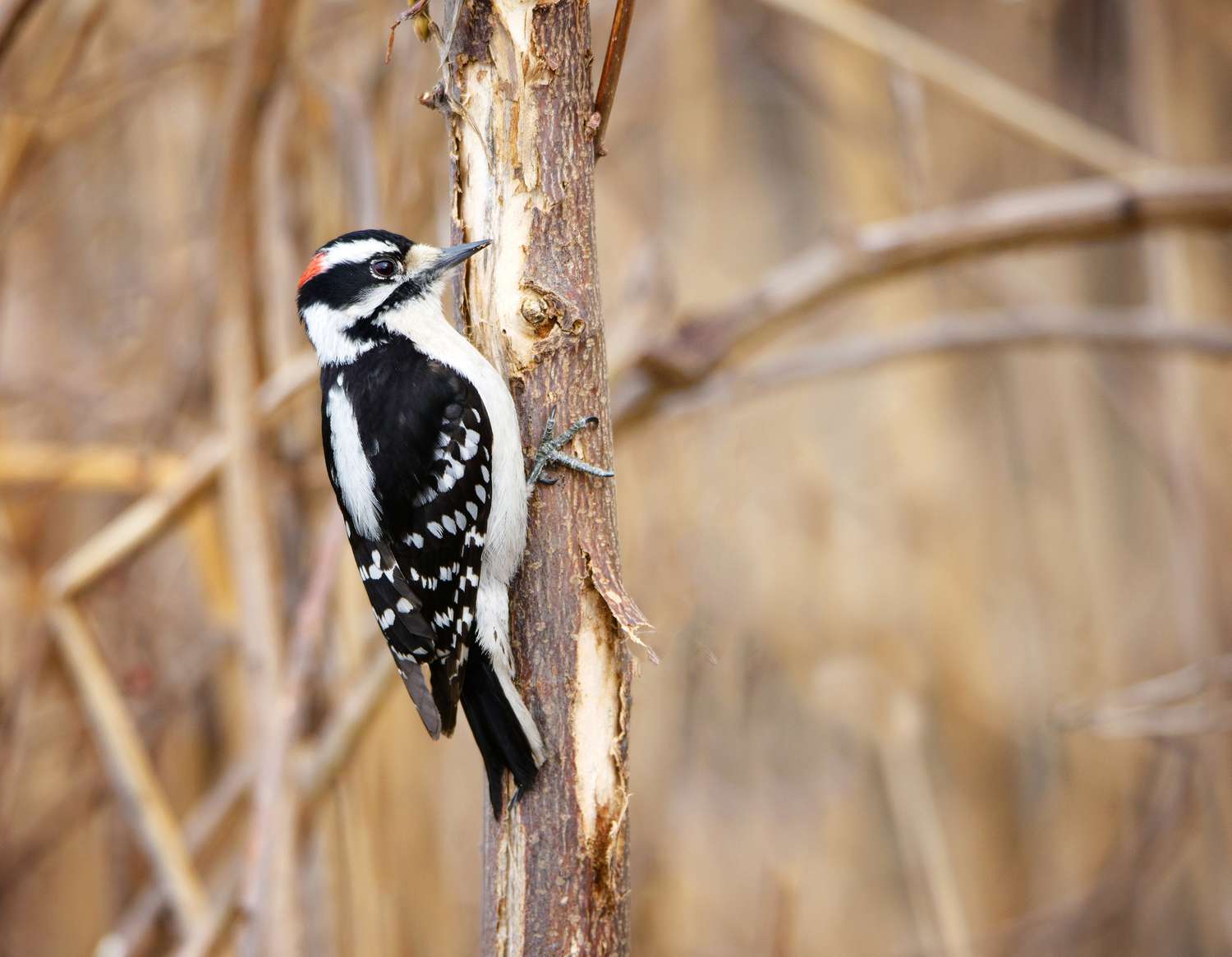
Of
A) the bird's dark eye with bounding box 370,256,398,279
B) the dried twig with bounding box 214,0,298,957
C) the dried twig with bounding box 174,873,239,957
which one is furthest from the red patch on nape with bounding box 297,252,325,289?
the dried twig with bounding box 174,873,239,957

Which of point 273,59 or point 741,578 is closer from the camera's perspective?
point 273,59

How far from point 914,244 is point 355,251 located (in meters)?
1.44

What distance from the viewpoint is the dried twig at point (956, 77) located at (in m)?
2.53

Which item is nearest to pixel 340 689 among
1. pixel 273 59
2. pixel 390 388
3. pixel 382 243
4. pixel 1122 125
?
pixel 390 388

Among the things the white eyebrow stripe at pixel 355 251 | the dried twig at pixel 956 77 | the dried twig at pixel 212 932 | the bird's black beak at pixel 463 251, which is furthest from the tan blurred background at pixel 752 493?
the bird's black beak at pixel 463 251

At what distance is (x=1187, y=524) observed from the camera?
288cm

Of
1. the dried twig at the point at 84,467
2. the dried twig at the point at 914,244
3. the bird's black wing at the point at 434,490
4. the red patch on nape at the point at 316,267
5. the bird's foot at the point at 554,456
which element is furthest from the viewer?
the dried twig at the point at 84,467

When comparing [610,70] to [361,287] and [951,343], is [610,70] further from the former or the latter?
[951,343]

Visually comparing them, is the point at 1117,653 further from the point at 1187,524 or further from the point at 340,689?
the point at 340,689

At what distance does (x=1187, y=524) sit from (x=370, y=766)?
232cm

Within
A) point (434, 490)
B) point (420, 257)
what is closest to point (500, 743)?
point (434, 490)

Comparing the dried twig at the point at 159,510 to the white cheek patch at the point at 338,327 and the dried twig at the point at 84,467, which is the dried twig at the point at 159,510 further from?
the white cheek patch at the point at 338,327

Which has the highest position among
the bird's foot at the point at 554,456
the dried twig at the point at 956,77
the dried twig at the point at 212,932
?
the dried twig at the point at 956,77

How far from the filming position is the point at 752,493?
3984 mm
